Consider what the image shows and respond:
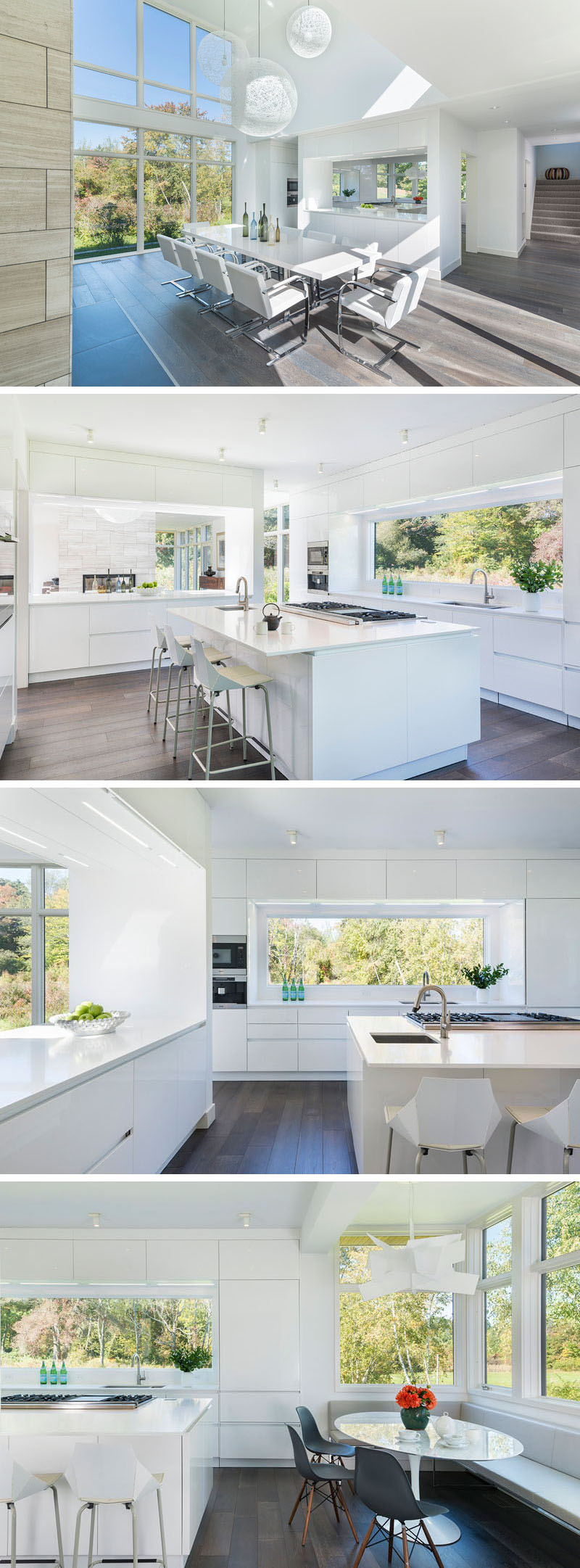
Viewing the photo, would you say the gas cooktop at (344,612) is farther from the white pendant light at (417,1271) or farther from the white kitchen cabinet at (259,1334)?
the white kitchen cabinet at (259,1334)

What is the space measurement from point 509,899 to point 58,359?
1.77m

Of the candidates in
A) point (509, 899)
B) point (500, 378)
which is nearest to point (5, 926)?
point (509, 899)

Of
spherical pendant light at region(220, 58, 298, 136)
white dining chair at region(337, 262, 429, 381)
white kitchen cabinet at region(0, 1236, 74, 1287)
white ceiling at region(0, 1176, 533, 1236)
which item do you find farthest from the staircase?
white kitchen cabinet at region(0, 1236, 74, 1287)

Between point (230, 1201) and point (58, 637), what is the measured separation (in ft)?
13.4

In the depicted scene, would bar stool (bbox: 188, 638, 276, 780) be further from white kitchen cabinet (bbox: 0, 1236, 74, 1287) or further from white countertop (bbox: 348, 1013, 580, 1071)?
white kitchen cabinet (bbox: 0, 1236, 74, 1287)

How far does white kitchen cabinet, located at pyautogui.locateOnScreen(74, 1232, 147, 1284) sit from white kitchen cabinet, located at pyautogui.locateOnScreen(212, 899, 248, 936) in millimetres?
6181

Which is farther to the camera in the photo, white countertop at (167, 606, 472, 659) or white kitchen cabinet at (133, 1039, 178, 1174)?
white kitchen cabinet at (133, 1039, 178, 1174)

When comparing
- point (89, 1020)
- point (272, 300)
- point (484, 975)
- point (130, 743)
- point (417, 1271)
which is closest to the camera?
point (130, 743)

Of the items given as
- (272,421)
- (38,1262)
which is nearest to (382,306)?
(272,421)

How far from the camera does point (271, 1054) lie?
1785 mm

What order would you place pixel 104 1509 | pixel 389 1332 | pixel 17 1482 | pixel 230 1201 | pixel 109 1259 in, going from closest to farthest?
pixel 230 1201
pixel 17 1482
pixel 104 1509
pixel 109 1259
pixel 389 1332

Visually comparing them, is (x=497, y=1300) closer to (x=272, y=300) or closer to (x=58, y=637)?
(x=58, y=637)

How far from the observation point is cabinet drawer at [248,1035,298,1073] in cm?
177

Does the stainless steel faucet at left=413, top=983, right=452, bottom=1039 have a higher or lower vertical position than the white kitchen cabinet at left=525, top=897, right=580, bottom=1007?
lower
